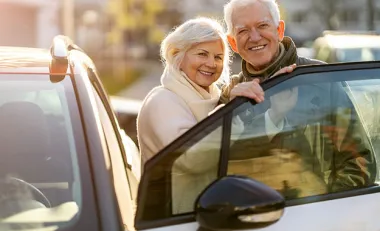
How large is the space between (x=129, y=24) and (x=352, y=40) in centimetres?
2551

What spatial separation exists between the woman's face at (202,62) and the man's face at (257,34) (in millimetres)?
118

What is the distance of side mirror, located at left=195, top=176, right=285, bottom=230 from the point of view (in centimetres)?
225

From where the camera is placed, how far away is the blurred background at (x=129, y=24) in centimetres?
3384

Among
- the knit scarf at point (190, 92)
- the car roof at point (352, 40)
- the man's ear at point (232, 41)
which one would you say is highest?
the man's ear at point (232, 41)

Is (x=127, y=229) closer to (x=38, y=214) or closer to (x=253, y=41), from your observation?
(x=38, y=214)

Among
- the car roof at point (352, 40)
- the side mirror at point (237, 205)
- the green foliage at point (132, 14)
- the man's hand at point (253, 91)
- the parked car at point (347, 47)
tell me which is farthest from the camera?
the green foliage at point (132, 14)

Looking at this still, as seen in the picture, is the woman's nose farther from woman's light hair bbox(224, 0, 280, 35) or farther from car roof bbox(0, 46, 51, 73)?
car roof bbox(0, 46, 51, 73)

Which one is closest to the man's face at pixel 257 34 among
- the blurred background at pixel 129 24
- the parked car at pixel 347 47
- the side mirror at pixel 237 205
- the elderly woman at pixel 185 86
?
the elderly woman at pixel 185 86

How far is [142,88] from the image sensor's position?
3011cm

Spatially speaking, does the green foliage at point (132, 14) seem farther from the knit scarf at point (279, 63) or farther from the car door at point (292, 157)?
the car door at point (292, 157)

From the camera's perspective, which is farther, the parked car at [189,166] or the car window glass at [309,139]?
the car window glass at [309,139]

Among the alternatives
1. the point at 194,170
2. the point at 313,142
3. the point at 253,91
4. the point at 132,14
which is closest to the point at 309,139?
the point at 313,142

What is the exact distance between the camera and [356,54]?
12.7m

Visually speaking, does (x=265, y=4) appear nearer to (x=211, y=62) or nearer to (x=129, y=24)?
(x=211, y=62)
